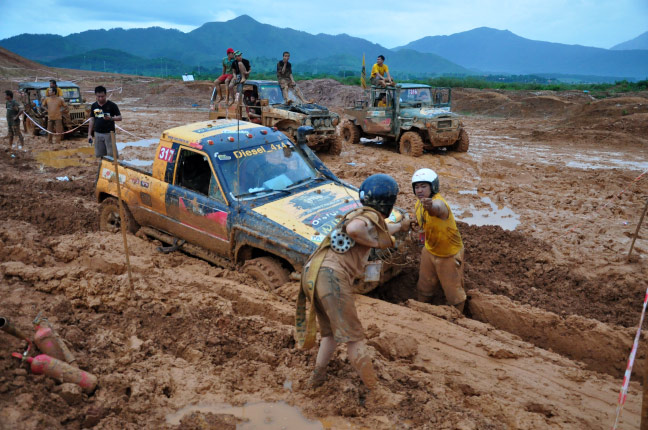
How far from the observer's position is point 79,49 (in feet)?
583

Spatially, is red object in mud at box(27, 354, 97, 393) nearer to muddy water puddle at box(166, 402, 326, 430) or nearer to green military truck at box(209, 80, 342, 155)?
muddy water puddle at box(166, 402, 326, 430)

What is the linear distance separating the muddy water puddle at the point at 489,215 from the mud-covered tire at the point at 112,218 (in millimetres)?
5643

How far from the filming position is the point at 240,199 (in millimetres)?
5578

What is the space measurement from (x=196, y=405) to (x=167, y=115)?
24.1m

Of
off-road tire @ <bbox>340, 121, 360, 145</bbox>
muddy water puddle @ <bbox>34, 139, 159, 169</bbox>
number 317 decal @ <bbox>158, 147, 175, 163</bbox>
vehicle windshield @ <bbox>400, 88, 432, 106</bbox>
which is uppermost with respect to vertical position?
vehicle windshield @ <bbox>400, 88, 432, 106</bbox>

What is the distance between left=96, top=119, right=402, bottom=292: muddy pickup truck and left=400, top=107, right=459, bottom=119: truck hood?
841cm

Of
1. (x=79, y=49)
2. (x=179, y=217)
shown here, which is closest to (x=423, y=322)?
(x=179, y=217)

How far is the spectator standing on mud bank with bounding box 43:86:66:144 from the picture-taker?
1612 centimetres

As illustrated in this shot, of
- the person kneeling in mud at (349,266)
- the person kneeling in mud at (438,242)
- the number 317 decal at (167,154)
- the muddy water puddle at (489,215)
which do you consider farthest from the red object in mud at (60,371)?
the muddy water puddle at (489,215)

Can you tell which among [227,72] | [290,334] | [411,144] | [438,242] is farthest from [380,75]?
[290,334]

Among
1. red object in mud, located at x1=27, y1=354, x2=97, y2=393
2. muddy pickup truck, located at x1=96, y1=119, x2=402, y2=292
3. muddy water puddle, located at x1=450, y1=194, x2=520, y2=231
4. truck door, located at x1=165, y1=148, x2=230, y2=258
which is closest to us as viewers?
red object in mud, located at x1=27, y1=354, x2=97, y2=393

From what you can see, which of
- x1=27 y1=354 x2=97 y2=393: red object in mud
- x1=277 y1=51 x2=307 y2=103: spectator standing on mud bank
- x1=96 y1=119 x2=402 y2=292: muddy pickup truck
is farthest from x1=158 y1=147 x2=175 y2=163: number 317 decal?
x1=277 y1=51 x2=307 y2=103: spectator standing on mud bank

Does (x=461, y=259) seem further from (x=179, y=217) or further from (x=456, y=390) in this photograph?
(x=179, y=217)

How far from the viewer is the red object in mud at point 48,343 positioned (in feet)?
11.1
